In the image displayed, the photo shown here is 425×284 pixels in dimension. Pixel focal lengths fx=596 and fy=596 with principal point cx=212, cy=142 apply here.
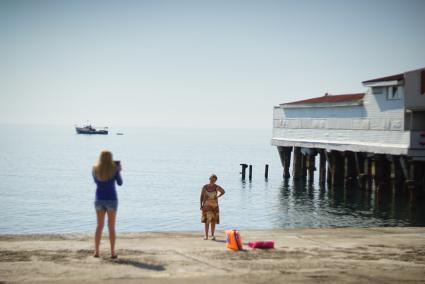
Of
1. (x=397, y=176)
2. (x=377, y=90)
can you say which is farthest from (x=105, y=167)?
(x=397, y=176)

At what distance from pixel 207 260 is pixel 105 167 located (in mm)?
2545

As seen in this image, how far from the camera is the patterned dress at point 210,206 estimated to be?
1483 centimetres

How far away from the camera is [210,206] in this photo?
14969mm

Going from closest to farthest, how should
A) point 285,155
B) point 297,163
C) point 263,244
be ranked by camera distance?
point 263,244, point 297,163, point 285,155

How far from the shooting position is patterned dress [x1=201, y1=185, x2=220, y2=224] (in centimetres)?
1483

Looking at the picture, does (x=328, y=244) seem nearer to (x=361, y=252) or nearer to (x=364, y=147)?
(x=361, y=252)

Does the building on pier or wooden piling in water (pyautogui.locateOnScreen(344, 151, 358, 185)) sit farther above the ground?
the building on pier

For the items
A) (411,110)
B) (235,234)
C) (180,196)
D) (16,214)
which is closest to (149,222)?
(16,214)

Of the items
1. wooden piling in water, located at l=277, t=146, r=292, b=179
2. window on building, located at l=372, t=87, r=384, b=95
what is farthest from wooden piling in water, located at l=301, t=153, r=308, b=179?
window on building, located at l=372, t=87, r=384, b=95

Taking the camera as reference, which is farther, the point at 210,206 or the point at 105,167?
the point at 210,206

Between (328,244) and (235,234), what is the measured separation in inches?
93.9

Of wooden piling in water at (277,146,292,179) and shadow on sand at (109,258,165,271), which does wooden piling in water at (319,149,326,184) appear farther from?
shadow on sand at (109,258,165,271)

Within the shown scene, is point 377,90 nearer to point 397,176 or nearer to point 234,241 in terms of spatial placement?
point 397,176

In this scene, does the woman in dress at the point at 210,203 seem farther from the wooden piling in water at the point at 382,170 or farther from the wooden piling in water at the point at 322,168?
the wooden piling in water at the point at 322,168
